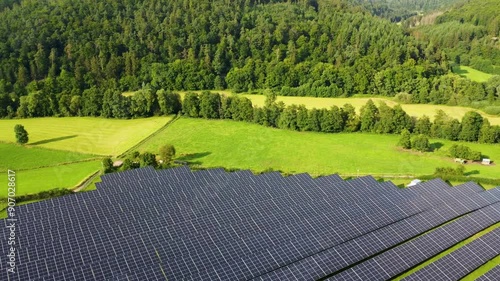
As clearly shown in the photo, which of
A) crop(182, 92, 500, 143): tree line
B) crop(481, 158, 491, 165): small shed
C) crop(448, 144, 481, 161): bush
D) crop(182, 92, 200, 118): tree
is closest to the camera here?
crop(481, 158, 491, 165): small shed

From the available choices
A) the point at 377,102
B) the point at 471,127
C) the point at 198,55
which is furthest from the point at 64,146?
the point at 471,127

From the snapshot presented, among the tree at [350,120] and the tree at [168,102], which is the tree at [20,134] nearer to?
the tree at [168,102]

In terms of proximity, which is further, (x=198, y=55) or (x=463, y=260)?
(x=198, y=55)

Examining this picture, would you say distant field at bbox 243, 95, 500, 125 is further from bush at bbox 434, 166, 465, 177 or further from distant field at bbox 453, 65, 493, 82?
distant field at bbox 453, 65, 493, 82

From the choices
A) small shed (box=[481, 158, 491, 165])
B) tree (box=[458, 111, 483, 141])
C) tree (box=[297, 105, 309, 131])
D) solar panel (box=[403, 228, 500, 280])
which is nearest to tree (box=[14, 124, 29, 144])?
tree (box=[297, 105, 309, 131])

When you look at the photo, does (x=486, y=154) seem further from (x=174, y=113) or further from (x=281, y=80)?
(x=174, y=113)

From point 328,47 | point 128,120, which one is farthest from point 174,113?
point 328,47

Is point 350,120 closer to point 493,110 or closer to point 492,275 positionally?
point 493,110
